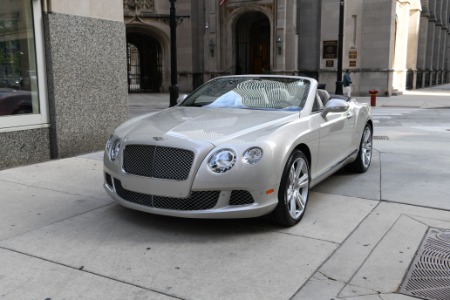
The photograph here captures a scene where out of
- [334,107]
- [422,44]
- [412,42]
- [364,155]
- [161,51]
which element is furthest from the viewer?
[422,44]

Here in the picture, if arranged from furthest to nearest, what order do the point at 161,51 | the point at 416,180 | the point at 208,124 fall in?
the point at 161,51, the point at 416,180, the point at 208,124

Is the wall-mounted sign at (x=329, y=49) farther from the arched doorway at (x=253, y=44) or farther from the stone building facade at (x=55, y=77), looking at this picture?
the stone building facade at (x=55, y=77)

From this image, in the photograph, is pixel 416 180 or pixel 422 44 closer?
pixel 416 180

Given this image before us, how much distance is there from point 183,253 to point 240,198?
718 mm

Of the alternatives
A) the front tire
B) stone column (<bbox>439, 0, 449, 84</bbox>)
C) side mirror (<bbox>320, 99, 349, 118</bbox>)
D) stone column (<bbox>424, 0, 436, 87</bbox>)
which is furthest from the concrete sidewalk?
stone column (<bbox>439, 0, 449, 84</bbox>)

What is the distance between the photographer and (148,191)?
4.41 m

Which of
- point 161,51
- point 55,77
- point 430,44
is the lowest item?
point 55,77

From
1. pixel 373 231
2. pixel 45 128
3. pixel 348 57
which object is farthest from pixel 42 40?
pixel 348 57

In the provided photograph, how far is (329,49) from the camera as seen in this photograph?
28359 mm

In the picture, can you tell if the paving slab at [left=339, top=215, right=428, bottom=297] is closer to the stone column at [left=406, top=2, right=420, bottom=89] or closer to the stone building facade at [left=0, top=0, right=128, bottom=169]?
the stone building facade at [left=0, top=0, right=128, bottom=169]

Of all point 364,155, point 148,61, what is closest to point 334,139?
point 364,155

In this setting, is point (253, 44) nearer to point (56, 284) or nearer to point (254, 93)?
point (254, 93)

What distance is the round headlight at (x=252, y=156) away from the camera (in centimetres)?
423

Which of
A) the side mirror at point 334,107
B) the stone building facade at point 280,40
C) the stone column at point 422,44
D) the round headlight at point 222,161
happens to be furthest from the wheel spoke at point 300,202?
the stone column at point 422,44
